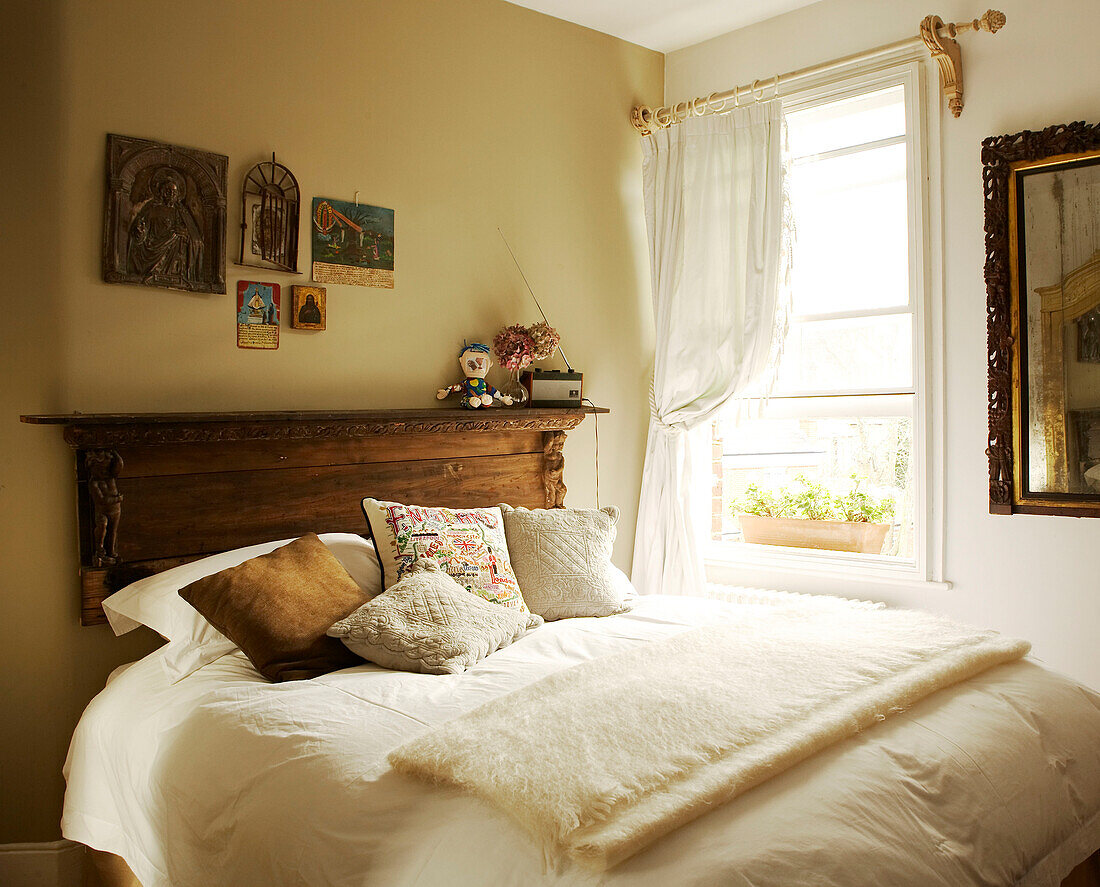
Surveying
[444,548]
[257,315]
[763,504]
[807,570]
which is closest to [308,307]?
[257,315]

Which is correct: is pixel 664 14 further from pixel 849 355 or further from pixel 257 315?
pixel 257 315

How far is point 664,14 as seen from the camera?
12.0 feet

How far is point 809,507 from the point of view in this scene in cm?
369

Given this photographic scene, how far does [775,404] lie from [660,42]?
5.58 feet

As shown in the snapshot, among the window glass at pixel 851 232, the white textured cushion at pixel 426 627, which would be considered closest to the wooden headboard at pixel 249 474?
the white textured cushion at pixel 426 627

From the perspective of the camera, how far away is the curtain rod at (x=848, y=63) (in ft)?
10.0

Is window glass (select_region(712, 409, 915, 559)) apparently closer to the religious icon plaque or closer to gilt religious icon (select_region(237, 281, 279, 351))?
the religious icon plaque

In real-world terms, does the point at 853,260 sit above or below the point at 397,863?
above

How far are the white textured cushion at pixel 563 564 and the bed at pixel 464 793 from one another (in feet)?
0.98

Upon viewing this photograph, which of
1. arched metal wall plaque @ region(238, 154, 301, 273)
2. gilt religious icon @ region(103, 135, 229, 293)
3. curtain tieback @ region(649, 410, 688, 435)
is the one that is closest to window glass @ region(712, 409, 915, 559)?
curtain tieback @ region(649, 410, 688, 435)

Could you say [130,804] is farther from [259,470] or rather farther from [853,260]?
[853,260]

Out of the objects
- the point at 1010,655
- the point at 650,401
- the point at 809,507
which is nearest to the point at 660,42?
the point at 650,401

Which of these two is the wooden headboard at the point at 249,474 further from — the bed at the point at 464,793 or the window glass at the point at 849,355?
the window glass at the point at 849,355

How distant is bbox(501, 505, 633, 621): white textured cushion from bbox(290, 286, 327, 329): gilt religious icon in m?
0.88
